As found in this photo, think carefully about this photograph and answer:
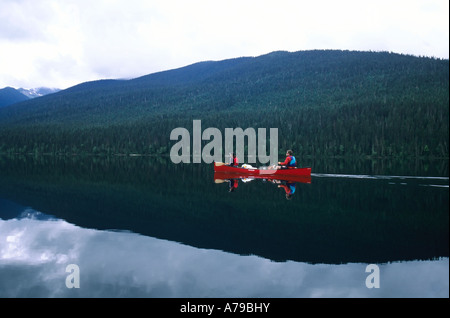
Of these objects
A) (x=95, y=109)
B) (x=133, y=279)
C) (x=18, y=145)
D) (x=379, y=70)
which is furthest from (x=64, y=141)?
(x=379, y=70)

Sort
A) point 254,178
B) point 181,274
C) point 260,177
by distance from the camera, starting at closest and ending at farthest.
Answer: point 181,274 → point 260,177 → point 254,178

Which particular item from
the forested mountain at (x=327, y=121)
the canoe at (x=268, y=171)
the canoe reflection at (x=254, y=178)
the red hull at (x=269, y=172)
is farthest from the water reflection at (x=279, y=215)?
the forested mountain at (x=327, y=121)

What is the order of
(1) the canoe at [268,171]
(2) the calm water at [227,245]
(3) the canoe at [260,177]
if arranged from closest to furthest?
(2) the calm water at [227,245]
(1) the canoe at [268,171]
(3) the canoe at [260,177]

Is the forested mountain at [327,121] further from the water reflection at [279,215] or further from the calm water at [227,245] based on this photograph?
the calm water at [227,245]

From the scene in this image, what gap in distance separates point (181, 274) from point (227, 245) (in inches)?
110

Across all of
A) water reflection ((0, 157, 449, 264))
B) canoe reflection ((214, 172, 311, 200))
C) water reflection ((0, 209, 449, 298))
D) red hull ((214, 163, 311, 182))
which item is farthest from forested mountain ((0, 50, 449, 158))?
Answer: water reflection ((0, 209, 449, 298))

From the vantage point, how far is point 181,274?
1047 centimetres

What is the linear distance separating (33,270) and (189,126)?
4555 inches

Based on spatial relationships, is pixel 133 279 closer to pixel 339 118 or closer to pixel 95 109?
pixel 339 118

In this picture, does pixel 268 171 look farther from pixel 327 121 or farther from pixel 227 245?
pixel 327 121

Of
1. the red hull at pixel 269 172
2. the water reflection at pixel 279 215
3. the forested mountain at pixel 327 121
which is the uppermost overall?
the forested mountain at pixel 327 121

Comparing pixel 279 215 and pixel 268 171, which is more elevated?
pixel 268 171

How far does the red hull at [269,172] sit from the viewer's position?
32406 mm

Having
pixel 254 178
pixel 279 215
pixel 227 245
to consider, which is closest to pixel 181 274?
pixel 227 245
